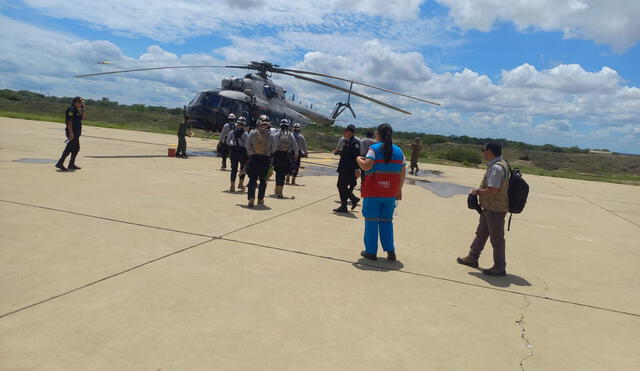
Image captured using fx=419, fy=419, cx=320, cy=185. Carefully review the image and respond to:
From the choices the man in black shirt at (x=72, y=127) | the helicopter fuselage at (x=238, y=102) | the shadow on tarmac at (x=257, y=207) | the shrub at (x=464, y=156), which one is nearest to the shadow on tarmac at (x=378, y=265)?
the shadow on tarmac at (x=257, y=207)

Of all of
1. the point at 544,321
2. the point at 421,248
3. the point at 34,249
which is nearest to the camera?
the point at 544,321

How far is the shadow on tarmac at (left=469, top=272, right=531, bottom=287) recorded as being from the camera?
4.91 metres

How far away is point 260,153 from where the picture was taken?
7.88 m

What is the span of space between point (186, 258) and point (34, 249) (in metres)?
1.57

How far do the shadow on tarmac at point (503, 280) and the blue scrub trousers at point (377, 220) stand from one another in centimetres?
113

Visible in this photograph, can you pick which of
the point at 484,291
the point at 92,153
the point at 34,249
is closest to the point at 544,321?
the point at 484,291

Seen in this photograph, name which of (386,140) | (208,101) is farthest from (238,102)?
(386,140)

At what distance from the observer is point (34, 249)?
4453mm

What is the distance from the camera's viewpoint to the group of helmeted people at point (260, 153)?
7828 mm

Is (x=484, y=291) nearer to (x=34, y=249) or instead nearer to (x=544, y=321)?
(x=544, y=321)

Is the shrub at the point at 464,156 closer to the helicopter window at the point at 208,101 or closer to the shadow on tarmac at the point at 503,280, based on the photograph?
the helicopter window at the point at 208,101

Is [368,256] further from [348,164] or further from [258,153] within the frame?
[258,153]

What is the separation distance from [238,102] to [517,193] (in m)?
14.3

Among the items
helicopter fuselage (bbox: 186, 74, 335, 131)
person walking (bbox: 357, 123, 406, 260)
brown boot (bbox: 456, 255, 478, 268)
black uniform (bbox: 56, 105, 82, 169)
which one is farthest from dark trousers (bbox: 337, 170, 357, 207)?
helicopter fuselage (bbox: 186, 74, 335, 131)
